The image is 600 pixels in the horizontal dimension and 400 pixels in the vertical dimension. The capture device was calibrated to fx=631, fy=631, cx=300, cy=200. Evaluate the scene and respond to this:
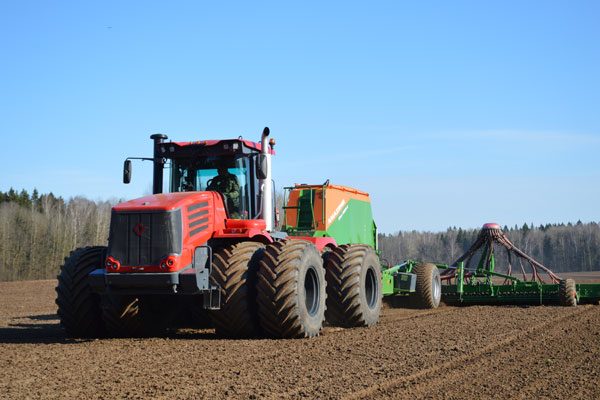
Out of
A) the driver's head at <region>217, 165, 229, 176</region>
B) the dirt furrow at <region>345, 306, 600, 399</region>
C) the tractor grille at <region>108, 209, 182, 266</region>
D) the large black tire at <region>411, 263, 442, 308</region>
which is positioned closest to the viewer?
the dirt furrow at <region>345, 306, 600, 399</region>

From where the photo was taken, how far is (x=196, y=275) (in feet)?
32.0

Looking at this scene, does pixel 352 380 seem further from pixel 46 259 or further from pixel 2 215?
pixel 2 215

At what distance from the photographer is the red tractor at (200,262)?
10031mm

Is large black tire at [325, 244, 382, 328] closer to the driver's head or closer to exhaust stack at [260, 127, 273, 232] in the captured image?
exhaust stack at [260, 127, 273, 232]

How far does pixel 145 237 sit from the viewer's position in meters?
10.1

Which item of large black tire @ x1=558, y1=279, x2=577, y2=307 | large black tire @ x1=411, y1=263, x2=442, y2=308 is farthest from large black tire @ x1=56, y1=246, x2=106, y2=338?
large black tire @ x1=558, y1=279, x2=577, y2=307

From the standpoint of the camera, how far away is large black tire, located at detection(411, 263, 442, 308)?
1920 cm

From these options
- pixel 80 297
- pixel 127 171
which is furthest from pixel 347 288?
pixel 80 297

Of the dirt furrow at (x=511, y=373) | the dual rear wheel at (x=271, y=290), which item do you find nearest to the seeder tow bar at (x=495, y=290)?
the dual rear wheel at (x=271, y=290)

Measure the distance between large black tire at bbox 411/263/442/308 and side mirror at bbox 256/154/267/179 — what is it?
9.84 m

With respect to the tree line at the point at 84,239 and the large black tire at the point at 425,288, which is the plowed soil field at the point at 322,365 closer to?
the large black tire at the point at 425,288

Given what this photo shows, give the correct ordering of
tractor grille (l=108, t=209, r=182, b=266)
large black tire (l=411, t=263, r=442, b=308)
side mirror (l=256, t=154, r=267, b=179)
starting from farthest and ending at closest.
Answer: large black tire (l=411, t=263, r=442, b=308)
side mirror (l=256, t=154, r=267, b=179)
tractor grille (l=108, t=209, r=182, b=266)

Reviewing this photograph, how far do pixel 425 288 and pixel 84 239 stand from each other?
55745 millimetres

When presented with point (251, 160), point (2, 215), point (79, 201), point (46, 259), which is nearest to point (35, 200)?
point (79, 201)
